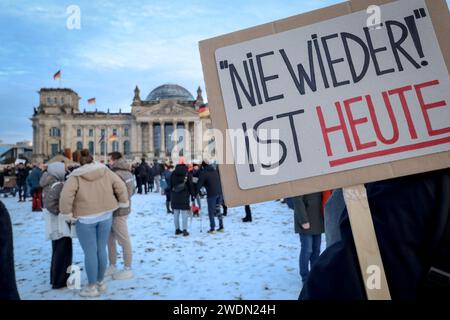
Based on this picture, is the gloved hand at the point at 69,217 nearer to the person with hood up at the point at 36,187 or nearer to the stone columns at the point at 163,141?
the person with hood up at the point at 36,187

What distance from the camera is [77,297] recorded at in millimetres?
3990

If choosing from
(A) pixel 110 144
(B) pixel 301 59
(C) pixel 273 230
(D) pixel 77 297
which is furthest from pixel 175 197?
(A) pixel 110 144

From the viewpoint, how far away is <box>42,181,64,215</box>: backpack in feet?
13.7

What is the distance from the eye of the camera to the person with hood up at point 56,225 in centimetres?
420

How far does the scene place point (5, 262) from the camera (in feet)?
4.02

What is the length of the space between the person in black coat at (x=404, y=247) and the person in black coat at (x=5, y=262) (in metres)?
1.22

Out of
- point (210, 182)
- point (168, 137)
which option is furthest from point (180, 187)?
point (168, 137)

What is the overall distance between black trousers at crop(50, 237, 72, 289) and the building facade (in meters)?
52.4

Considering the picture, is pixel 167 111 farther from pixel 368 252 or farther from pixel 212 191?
pixel 368 252

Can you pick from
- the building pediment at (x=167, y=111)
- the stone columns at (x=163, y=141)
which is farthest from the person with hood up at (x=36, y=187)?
the building pediment at (x=167, y=111)

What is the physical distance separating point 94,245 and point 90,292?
0.65 m
